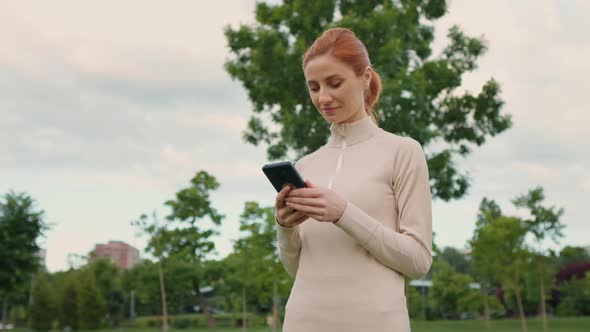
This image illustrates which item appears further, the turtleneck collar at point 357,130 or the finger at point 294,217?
the turtleneck collar at point 357,130

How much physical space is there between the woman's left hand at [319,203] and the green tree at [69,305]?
195 feet

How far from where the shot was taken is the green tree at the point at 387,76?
60.0 feet

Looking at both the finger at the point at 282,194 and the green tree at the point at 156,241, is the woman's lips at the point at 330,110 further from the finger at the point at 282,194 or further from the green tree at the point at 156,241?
the green tree at the point at 156,241

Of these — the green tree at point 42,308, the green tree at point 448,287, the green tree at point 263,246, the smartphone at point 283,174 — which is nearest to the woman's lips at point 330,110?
the smartphone at point 283,174

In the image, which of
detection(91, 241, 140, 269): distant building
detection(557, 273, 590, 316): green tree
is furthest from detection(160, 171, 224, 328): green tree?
detection(91, 241, 140, 269): distant building

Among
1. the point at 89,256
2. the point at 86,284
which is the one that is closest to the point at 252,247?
the point at 86,284

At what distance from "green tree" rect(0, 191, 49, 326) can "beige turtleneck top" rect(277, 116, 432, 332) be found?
38.4 m

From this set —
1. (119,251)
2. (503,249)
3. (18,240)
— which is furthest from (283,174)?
(119,251)

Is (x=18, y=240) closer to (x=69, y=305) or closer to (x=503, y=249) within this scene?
(x=69, y=305)

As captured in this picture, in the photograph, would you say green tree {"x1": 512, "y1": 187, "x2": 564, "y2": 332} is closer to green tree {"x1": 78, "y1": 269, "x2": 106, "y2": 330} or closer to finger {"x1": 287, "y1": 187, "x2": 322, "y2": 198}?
finger {"x1": 287, "y1": 187, "x2": 322, "y2": 198}

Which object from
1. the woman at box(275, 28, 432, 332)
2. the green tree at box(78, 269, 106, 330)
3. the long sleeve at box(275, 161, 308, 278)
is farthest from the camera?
the green tree at box(78, 269, 106, 330)

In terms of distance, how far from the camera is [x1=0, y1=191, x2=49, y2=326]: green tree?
37.5 meters

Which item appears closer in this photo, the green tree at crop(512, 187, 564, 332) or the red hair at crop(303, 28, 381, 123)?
the red hair at crop(303, 28, 381, 123)

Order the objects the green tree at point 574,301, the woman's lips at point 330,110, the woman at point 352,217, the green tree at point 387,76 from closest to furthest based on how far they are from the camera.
→ 1. the woman at point 352,217
2. the woman's lips at point 330,110
3. the green tree at point 387,76
4. the green tree at point 574,301
